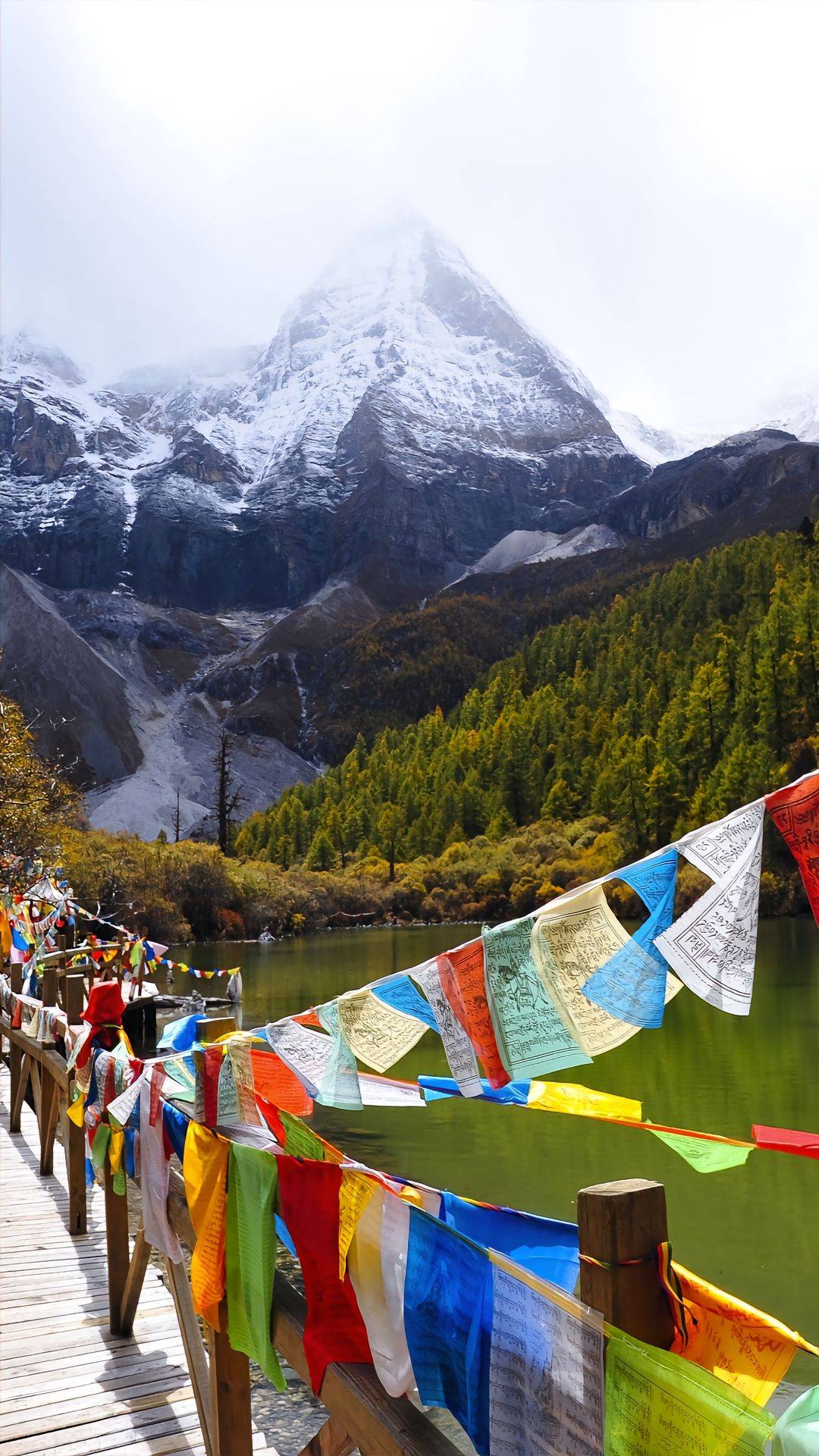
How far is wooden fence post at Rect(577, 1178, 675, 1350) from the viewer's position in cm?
164

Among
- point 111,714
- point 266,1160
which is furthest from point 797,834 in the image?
point 111,714

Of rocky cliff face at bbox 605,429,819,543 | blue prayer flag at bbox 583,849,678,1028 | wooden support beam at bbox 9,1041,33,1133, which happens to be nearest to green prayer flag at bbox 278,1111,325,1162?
blue prayer flag at bbox 583,849,678,1028

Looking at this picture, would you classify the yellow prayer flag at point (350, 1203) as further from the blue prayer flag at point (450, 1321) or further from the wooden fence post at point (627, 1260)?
the wooden fence post at point (627, 1260)

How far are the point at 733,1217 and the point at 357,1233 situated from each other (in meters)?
9.90

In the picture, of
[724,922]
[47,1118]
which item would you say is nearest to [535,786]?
[47,1118]

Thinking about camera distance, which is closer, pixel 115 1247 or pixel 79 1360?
pixel 79 1360

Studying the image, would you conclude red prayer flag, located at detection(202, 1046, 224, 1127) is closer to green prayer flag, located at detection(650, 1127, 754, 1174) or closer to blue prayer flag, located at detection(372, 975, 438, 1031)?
blue prayer flag, located at detection(372, 975, 438, 1031)

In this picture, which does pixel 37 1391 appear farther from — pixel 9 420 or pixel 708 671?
pixel 9 420

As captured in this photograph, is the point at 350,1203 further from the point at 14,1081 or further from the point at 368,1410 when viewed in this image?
the point at 14,1081

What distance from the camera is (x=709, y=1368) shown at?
1736 mm

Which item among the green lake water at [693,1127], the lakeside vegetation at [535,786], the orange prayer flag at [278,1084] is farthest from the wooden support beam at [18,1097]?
the lakeside vegetation at [535,786]

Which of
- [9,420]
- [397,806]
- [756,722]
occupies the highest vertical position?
[9,420]

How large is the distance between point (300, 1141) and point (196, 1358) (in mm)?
1304

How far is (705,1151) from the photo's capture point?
8.29 feet
